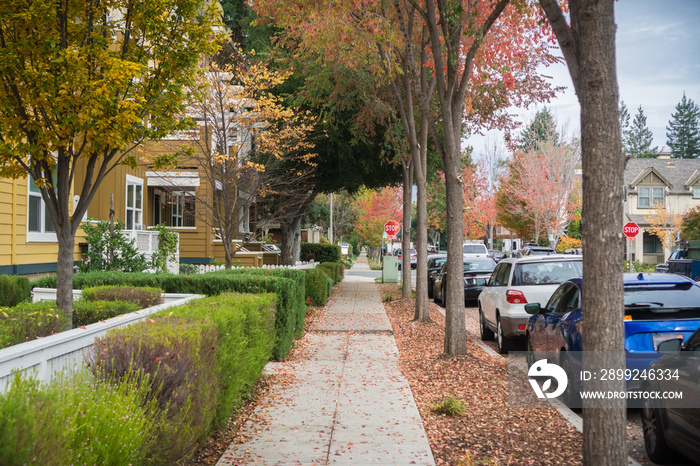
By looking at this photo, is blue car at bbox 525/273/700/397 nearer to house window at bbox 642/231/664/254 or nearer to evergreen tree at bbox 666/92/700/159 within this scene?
house window at bbox 642/231/664/254

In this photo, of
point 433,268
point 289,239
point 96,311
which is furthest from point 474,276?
point 96,311

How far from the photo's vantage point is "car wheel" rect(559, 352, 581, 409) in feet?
24.2

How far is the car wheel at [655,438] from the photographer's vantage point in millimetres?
5223

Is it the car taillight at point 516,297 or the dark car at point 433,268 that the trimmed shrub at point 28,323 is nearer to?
the car taillight at point 516,297

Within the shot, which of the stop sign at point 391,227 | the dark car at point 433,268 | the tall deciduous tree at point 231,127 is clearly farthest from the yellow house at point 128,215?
the dark car at point 433,268

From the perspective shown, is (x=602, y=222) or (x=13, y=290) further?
(x=13, y=290)

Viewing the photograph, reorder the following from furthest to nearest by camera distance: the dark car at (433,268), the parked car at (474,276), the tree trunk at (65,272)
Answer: the dark car at (433,268) < the parked car at (474,276) < the tree trunk at (65,272)

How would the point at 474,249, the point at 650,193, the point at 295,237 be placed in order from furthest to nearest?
the point at 650,193 < the point at 474,249 < the point at 295,237

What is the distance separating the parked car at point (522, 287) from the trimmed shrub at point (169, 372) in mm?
7268

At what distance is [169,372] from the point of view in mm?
4246

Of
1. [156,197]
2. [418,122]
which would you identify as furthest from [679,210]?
[156,197]

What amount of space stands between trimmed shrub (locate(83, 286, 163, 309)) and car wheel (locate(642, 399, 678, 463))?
6.34 m

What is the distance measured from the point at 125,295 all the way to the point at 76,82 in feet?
10.4

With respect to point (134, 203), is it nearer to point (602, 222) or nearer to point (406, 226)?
point (406, 226)
